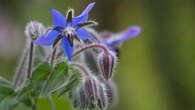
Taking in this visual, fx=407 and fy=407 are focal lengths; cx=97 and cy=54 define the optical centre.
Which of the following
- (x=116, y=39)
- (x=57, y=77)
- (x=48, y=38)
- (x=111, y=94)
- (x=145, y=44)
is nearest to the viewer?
(x=48, y=38)

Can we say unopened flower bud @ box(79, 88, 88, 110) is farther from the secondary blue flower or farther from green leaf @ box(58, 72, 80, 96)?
the secondary blue flower

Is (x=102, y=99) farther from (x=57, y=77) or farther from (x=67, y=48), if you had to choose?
(x=67, y=48)

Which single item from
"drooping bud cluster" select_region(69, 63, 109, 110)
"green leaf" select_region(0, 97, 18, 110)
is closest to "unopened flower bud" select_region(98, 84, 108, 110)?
"drooping bud cluster" select_region(69, 63, 109, 110)

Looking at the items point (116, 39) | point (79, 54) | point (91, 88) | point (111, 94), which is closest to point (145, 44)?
point (116, 39)

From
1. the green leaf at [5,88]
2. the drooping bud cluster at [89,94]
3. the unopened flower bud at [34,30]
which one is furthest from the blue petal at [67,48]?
the green leaf at [5,88]

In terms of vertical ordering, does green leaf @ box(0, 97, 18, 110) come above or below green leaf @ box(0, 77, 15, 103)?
below

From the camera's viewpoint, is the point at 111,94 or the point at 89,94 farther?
the point at 111,94

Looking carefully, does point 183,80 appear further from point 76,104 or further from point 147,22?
point 76,104
